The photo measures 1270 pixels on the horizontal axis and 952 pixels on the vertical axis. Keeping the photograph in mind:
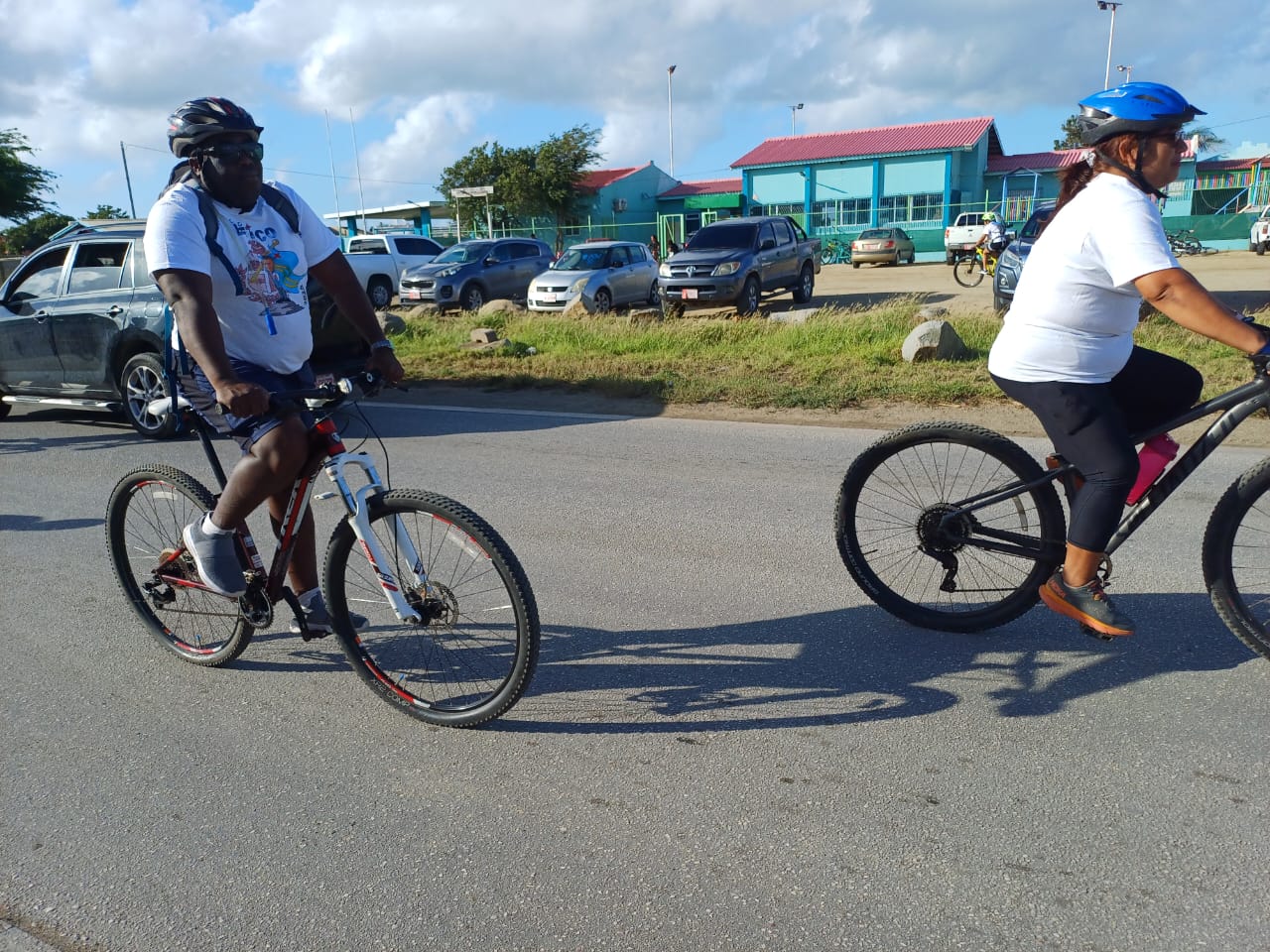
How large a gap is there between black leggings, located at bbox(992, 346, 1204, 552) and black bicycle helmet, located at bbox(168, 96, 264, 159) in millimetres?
2791

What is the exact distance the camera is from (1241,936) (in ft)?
7.33

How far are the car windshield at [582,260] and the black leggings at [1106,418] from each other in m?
17.2

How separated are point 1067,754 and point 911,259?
40469 mm

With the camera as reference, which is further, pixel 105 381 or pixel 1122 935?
pixel 105 381

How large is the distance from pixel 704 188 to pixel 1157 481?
2310 inches

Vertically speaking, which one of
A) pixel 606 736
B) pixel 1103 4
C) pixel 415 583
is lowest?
pixel 606 736

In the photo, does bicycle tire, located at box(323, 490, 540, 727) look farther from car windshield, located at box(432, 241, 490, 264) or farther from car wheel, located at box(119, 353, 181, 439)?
car windshield, located at box(432, 241, 490, 264)

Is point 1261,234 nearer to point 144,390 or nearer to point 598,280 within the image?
point 598,280

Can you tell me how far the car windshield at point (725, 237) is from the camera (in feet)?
62.8

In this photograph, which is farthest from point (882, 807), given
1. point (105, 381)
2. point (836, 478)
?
point (105, 381)

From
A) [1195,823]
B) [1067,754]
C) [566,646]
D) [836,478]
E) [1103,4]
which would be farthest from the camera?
[1103,4]

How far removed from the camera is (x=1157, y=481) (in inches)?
137

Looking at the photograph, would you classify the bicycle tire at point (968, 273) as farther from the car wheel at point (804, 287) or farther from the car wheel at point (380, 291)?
the car wheel at point (380, 291)

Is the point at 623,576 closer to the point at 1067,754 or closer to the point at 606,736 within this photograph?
the point at 606,736
